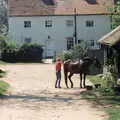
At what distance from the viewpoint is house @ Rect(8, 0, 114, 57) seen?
6047cm

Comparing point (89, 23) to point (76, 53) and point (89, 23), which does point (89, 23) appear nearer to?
point (89, 23)

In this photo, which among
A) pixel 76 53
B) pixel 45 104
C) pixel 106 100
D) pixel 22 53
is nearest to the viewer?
pixel 45 104

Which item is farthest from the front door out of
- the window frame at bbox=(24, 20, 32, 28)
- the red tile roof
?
the red tile roof

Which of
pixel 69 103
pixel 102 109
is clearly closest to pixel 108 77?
pixel 69 103

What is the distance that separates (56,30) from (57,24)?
2.55 feet

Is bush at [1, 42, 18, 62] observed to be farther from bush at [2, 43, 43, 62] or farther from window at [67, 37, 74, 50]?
window at [67, 37, 74, 50]

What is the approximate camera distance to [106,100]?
2089cm

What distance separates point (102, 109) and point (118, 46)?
22.9 ft

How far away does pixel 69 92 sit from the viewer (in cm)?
2458

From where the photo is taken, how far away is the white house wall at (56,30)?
199 ft

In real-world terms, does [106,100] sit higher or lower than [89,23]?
lower

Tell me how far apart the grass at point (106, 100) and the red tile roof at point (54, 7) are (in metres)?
36.3

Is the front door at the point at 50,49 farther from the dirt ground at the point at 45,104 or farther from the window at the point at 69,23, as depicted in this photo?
the dirt ground at the point at 45,104

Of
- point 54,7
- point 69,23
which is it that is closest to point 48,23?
point 54,7
